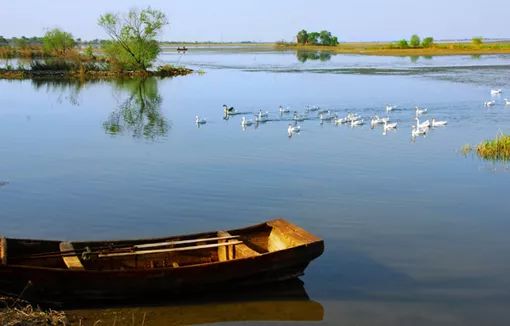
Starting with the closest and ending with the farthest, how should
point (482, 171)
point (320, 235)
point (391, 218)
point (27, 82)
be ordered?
point (320, 235)
point (391, 218)
point (482, 171)
point (27, 82)

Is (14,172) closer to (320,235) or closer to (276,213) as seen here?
(276,213)

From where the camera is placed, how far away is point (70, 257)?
10359mm

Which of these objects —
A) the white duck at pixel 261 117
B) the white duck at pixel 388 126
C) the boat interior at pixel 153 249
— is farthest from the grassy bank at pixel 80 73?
the boat interior at pixel 153 249

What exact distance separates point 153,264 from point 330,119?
21.4 meters

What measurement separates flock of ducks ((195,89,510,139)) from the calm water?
565 mm

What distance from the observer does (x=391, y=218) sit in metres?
14.5

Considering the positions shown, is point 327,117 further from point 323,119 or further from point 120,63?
point 120,63

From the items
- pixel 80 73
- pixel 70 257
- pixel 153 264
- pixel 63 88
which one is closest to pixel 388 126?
pixel 153 264

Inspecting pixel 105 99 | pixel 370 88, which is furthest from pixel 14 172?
pixel 370 88

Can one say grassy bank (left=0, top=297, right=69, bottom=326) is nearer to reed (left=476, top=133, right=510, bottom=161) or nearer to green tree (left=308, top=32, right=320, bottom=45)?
reed (left=476, top=133, right=510, bottom=161)

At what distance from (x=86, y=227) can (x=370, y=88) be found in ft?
117

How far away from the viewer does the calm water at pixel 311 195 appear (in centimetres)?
1037

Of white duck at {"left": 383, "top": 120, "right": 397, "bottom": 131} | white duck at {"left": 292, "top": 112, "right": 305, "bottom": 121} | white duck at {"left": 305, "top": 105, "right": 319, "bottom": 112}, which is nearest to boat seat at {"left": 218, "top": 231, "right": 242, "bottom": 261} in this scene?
white duck at {"left": 383, "top": 120, "right": 397, "bottom": 131}

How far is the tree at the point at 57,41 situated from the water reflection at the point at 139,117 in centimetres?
4238
